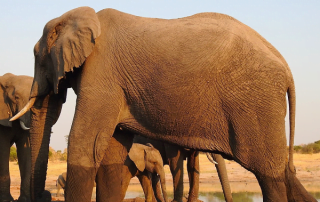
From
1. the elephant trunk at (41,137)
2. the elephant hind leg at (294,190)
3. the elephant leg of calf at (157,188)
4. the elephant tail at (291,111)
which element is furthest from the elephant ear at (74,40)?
the elephant leg of calf at (157,188)

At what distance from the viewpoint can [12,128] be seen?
407 inches

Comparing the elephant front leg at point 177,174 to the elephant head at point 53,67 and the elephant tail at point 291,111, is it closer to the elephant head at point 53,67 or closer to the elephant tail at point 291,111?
the elephant head at point 53,67

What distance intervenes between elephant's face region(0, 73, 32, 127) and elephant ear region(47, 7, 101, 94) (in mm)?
4578

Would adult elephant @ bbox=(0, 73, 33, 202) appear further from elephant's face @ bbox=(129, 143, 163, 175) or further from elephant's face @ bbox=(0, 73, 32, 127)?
elephant's face @ bbox=(129, 143, 163, 175)

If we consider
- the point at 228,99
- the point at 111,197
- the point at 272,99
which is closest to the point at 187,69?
the point at 228,99

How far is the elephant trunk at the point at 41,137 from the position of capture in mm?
5875

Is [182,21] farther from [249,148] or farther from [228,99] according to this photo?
[249,148]

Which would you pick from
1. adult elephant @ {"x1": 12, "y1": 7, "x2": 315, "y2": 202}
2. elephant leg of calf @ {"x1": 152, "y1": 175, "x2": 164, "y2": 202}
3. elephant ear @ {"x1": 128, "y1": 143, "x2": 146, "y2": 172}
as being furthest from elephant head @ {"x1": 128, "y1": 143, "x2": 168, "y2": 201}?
adult elephant @ {"x1": 12, "y1": 7, "x2": 315, "y2": 202}

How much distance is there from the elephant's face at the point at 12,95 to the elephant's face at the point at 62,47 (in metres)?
4.13

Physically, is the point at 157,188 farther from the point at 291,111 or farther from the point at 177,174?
the point at 291,111

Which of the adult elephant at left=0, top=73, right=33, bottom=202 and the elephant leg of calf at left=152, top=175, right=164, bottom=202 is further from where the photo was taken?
the elephant leg of calf at left=152, top=175, right=164, bottom=202

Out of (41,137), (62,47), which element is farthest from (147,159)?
(62,47)

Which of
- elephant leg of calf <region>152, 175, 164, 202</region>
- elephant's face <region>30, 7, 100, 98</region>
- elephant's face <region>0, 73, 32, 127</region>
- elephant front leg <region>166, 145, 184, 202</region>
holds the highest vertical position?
elephant's face <region>30, 7, 100, 98</region>

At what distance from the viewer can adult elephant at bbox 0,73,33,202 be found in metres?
10.0
